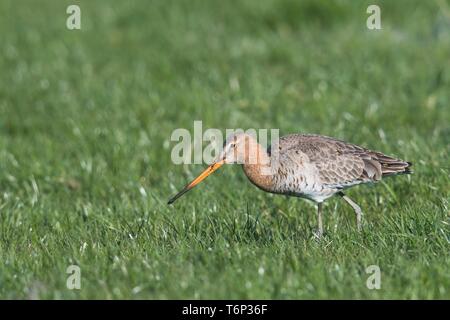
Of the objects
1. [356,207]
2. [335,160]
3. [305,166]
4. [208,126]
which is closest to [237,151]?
[305,166]

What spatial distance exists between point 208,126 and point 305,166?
3.30 meters

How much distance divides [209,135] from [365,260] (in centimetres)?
426

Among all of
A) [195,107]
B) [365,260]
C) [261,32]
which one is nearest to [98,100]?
[195,107]

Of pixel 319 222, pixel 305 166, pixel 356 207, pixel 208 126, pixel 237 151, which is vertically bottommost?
pixel 319 222

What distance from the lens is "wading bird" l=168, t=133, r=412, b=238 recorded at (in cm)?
655

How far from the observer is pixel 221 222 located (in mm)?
6402

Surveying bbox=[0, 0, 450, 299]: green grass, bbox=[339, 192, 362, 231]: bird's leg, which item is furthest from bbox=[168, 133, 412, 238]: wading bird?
bbox=[0, 0, 450, 299]: green grass

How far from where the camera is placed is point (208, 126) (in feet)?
32.1

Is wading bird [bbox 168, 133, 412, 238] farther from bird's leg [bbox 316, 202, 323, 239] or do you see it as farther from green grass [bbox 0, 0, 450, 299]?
green grass [bbox 0, 0, 450, 299]

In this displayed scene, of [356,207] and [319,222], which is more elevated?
[356,207]

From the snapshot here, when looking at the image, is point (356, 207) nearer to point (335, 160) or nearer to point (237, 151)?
point (335, 160)

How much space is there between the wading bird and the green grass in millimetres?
284

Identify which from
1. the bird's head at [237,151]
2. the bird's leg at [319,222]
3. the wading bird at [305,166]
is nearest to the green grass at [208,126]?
the bird's leg at [319,222]
